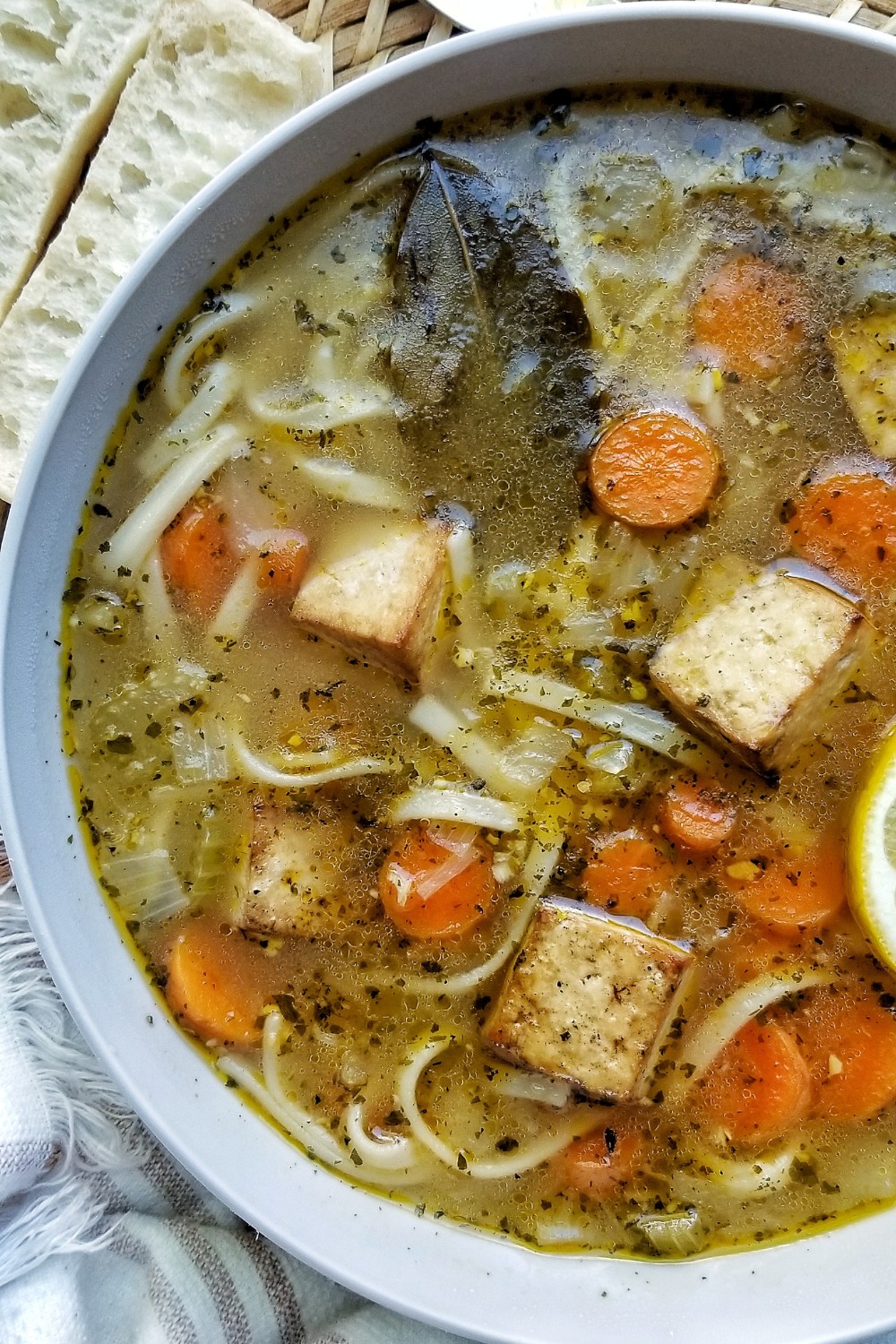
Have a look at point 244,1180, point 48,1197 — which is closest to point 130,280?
point 244,1180

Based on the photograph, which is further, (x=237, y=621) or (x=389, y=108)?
(x=237, y=621)

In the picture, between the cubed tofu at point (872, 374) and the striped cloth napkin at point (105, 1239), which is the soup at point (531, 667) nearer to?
the cubed tofu at point (872, 374)

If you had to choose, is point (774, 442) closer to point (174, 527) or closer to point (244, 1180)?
point (174, 527)

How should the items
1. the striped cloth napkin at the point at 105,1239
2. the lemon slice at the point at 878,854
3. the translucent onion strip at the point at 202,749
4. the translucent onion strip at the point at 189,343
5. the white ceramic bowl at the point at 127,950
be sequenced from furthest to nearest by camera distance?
1. the striped cloth napkin at the point at 105,1239
2. the translucent onion strip at the point at 202,749
3. the translucent onion strip at the point at 189,343
4. the lemon slice at the point at 878,854
5. the white ceramic bowl at the point at 127,950

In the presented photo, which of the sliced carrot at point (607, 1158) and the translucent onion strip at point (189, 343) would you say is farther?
the sliced carrot at point (607, 1158)

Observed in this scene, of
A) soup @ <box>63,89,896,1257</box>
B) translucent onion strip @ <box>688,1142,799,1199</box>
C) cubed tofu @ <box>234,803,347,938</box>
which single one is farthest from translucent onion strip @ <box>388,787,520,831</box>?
translucent onion strip @ <box>688,1142,799,1199</box>

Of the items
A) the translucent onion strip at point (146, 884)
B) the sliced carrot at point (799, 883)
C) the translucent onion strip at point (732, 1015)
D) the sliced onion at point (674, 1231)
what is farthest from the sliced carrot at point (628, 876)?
the translucent onion strip at point (146, 884)
